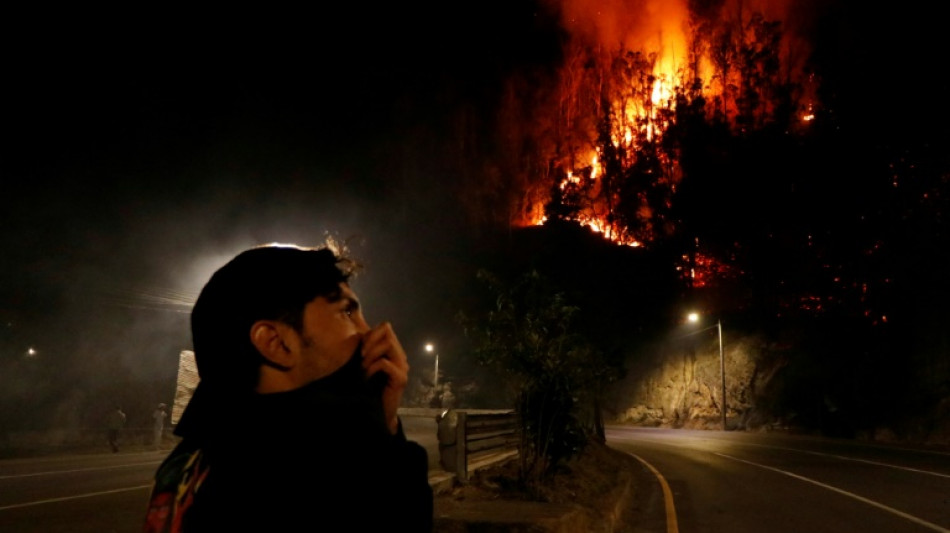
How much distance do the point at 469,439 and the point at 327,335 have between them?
33.1 feet

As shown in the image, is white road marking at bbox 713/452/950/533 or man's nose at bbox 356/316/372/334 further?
white road marking at bbox 713/452/950/533

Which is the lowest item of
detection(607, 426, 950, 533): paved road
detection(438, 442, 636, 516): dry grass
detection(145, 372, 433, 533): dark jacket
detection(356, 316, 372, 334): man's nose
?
detection(607, 426, 950, 533): paved road

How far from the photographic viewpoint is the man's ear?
46.1 inches

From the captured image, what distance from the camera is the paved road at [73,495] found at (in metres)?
9.38

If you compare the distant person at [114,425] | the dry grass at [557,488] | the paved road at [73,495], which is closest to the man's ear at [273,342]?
the dry grass at [557,488]

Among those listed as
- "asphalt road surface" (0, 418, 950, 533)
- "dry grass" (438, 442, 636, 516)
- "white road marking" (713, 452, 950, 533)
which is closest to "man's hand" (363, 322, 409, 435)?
"dry grass" (438, 442, 636, 516)

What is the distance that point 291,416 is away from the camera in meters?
1.08

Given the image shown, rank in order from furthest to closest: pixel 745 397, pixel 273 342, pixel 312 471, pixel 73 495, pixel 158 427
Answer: pixel 745 397, pixel 158 427, pixel 73 495, pixel 273 342, pixel 312 471

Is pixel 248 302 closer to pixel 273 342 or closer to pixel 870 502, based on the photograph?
pixel 273 342

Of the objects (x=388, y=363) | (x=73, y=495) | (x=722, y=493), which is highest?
(x=388, y=363)

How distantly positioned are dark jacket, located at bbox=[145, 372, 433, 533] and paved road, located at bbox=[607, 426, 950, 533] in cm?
939

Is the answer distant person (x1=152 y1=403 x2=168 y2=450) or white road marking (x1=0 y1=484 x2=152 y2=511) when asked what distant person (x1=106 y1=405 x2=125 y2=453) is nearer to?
distant person (x1=152 y1=403 x2=168 y2=450)

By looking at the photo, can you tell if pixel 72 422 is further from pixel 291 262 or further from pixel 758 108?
pixel 758 108

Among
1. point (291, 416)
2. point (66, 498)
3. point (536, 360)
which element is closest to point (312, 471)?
point (291, 416)
